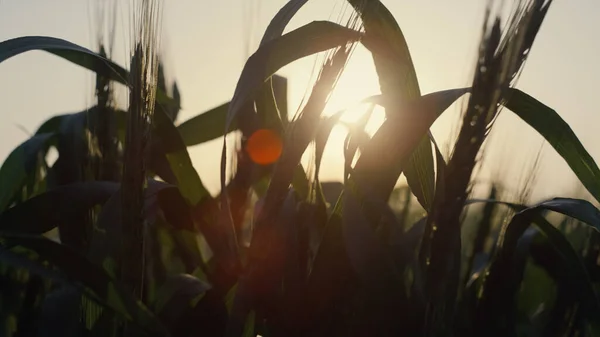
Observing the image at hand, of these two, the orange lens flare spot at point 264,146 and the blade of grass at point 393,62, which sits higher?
the blade of grass at point 393,62

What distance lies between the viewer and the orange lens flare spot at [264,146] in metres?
1.59

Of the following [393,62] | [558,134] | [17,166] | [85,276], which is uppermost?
[393,62]

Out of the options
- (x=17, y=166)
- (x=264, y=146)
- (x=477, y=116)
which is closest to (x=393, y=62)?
(x=477, y=116)

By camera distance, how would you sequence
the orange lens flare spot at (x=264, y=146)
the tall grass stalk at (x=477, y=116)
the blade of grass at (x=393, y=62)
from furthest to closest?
the orange lens flare spot at (x=264, y=146) < the blade of grass at (x=393, y=62) < the tall grass stalk at (x=477, y=116)

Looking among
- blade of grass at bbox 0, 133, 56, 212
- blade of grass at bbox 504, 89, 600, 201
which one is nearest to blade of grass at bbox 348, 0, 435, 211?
blade of grass at bbox 504, 89, 600, 201

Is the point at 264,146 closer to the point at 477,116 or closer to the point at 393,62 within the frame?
the point at 393,62

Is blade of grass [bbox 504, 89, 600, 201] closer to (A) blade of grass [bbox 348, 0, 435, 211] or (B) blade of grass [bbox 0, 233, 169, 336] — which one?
(A) blade of grass [bbox 348, 0, 435, 211]

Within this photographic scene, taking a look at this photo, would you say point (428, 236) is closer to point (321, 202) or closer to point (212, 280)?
point (321, 202)

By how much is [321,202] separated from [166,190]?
320 millimetres

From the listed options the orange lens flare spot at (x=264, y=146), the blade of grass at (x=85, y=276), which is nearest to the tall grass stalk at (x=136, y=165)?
the blade of grass at (x=85, y=276)

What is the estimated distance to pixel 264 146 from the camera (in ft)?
5.46

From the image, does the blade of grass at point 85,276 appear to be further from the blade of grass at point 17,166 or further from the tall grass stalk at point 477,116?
the blade of grass at point 17,166

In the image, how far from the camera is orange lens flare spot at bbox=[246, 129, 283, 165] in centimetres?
159

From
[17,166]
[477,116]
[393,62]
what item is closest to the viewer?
[477,116]
